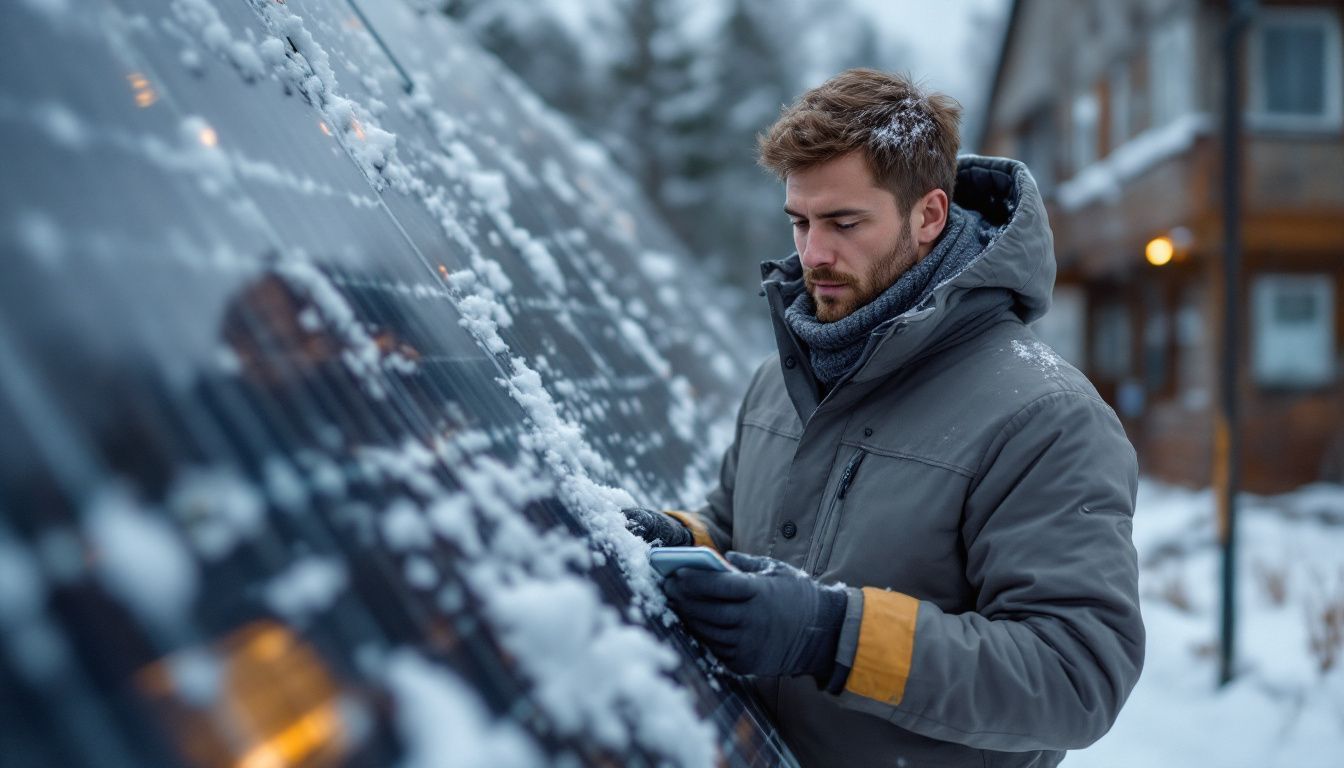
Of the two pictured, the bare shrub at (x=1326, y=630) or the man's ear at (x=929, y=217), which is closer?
the man's ear at (x=929, y=217)

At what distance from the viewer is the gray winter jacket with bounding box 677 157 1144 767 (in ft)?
4.92

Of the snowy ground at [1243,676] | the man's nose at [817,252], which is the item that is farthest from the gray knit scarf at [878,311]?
the snowy ground at [1243,676]

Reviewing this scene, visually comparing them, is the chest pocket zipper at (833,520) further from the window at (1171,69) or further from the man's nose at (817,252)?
the window at (1171,69)

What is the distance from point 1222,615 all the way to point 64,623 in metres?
5.51

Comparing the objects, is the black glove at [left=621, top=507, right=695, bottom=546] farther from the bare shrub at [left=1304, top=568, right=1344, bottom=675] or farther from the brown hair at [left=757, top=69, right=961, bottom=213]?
the bare shrub at [left=1304, top=568, right=1344, bottom=675]

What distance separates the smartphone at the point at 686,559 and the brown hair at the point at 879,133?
2.95 feet

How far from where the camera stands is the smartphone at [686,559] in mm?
1572

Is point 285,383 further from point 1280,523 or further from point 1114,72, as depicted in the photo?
point 1114,72

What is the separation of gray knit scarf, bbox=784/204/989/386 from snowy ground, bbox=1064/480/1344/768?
2.39 metres

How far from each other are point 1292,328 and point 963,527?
11.7m

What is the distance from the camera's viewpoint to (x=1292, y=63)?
1063 cm

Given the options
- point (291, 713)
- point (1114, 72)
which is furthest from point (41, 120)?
point (1114, 72)

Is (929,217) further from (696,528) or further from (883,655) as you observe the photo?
(883,655)

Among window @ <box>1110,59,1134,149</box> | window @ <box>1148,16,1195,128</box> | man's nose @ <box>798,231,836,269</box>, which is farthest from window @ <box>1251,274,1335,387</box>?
man's nose @ <box>798,231,836,269</box>
